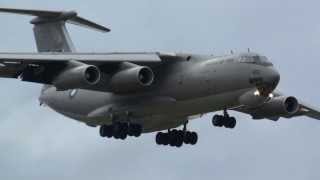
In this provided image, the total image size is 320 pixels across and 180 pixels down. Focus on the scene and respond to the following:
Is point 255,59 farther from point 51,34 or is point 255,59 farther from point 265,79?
point 51,34

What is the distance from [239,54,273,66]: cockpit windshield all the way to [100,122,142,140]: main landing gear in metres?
3.84

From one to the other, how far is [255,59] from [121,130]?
14.7 ft

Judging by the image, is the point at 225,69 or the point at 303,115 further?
the point at 303,115

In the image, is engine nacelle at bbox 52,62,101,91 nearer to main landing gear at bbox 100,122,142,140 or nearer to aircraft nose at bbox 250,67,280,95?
main landing gear at bbox 100,122,142,140

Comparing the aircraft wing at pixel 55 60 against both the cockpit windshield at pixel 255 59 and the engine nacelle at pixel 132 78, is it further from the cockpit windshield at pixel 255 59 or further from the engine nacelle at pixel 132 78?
the cockpit windshield at pixel 255 59

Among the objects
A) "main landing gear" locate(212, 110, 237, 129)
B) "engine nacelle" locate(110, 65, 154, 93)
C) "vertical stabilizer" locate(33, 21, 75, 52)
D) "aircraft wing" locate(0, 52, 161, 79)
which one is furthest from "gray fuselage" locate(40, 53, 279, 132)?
"vertical stabilizer" locate(33, 21, 75, 52)

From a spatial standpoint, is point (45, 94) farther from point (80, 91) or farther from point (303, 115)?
point (303, 115)

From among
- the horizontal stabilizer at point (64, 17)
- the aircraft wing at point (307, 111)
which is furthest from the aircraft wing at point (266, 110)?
the horizontal stabilizer at point (64, 17)

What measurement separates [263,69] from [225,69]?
110cm

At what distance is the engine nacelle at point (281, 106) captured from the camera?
1553 inches

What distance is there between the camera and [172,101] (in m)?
37.4

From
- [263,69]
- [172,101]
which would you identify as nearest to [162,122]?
[172,101]

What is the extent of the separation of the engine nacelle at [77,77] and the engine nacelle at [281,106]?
5.94 m

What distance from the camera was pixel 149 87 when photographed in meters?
37.9
